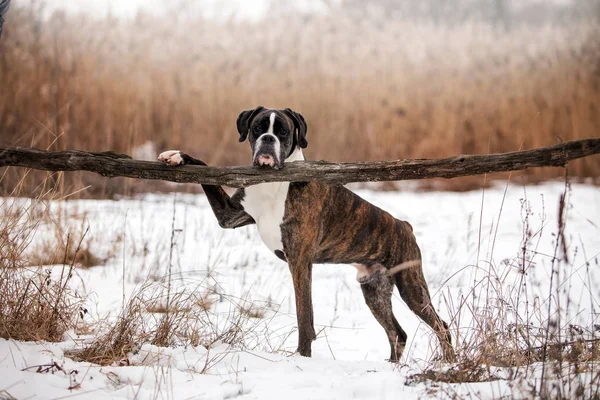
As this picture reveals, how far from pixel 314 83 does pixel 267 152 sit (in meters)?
8.52

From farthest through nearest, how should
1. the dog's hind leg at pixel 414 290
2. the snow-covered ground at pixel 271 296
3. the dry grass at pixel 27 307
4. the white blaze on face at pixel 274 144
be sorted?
the dog's hind leg at pixel 414 290
the white blaze on face at pixel 274 144
the dry grass at pixel 27 307
the snow-covered ground at pixel 271 296

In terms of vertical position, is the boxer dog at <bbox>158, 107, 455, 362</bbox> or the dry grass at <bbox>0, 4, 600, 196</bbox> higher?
the dry grass at <bbox>0, 4, 600, 196</bbox>

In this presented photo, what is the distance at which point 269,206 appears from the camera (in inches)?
132

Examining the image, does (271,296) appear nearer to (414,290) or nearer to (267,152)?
(414,290)

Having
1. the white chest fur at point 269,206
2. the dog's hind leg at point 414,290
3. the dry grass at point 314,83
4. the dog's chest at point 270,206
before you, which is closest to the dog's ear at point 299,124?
the white chest fur at point 269,206

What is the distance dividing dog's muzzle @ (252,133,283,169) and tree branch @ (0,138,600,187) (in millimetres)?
46

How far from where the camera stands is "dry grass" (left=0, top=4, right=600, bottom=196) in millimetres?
8711

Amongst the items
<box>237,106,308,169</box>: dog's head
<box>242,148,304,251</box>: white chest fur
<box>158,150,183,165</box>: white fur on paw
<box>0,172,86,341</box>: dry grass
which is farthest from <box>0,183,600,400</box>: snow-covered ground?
<box>237,106,308,169</box>: dog's head

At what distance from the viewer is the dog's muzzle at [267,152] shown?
2.94 metres

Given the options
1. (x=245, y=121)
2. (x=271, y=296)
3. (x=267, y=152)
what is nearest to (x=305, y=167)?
(x=267, y=152)

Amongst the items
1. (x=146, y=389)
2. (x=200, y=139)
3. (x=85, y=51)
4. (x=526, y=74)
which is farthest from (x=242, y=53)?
(x=146, y=389)

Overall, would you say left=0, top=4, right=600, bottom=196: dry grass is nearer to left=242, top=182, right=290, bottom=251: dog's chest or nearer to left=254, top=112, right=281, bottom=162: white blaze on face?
left=242, top=182, right=290, bottom=251: dog's chest

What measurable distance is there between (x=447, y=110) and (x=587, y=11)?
5951 millimetres

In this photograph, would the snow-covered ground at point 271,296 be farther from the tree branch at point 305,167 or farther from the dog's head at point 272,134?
the dog's head at point 272,134
